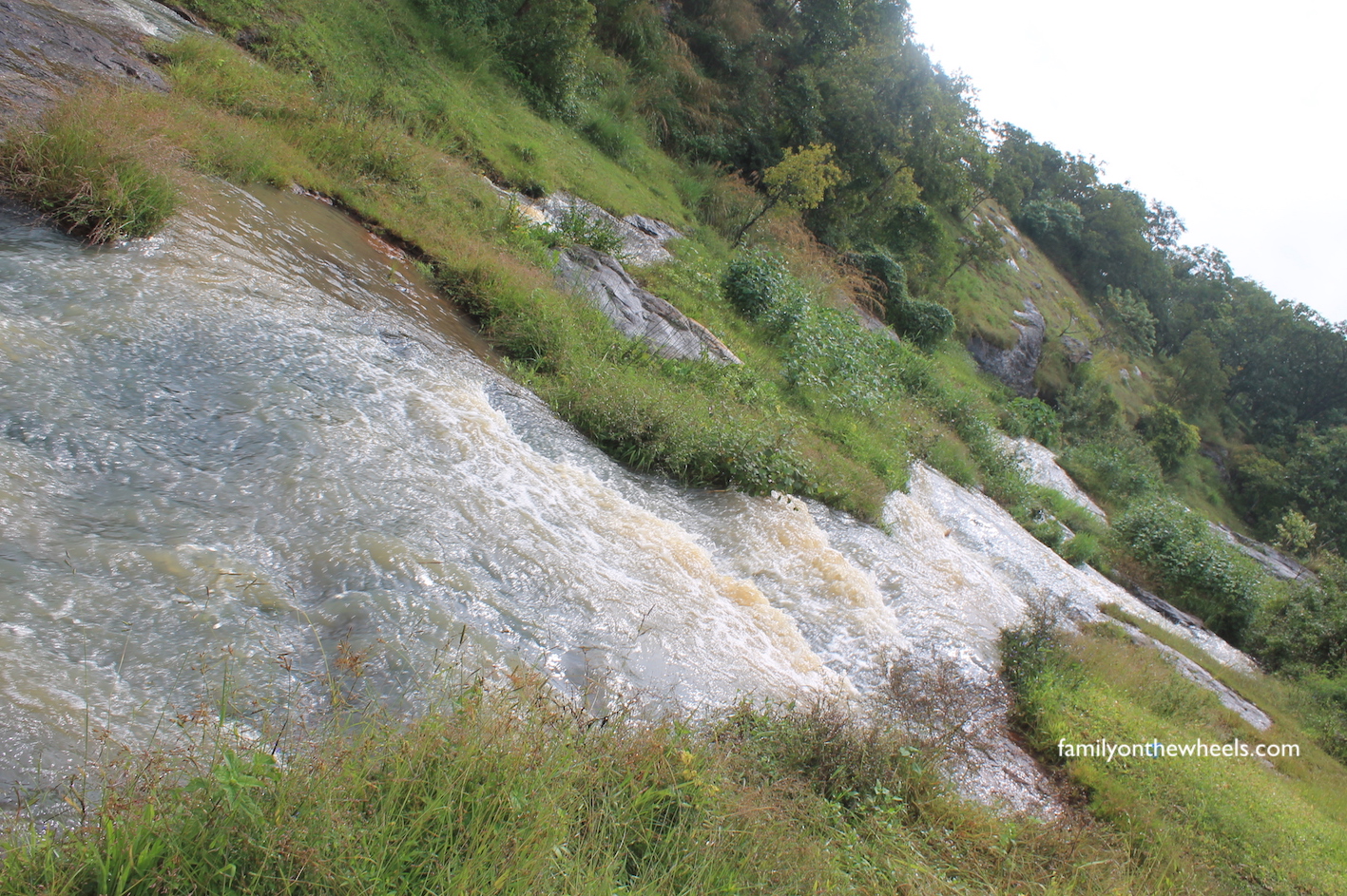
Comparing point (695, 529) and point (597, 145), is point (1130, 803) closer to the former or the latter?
point (695, 529)

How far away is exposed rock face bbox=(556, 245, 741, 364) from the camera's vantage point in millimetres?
11016

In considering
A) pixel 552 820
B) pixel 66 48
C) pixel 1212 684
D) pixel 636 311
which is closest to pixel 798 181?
pixel 636 311

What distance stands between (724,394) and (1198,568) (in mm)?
11795

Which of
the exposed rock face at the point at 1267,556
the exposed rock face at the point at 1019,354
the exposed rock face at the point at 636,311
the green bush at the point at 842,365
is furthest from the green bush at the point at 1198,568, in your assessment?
the exposed rock face at the point at 1267,556

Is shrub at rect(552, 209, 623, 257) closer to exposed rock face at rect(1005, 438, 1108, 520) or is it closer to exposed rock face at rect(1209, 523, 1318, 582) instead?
exposed rock face at rect(1005, 438, 1108, 520)

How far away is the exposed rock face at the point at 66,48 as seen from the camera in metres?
6.96

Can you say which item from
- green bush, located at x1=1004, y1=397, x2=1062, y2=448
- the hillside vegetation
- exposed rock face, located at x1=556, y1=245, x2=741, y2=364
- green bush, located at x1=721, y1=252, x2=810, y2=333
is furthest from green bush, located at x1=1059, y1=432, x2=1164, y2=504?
exposed rock face, located at x1=556, y1=245, x2=741, y2=364

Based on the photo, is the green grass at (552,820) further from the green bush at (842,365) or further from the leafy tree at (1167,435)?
the leafy tree at (1167,435)

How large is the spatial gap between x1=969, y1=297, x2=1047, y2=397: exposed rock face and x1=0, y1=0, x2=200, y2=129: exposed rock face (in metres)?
26.4

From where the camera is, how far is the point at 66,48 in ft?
26.5

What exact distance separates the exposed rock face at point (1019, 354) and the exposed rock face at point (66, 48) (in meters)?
26.4

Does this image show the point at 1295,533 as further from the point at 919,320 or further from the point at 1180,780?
the point at 1180,780

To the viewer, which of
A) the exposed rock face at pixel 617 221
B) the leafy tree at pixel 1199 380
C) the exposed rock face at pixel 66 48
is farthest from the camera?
the leafy tree at pixel 1199 380

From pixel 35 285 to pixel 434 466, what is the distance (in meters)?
3.23
